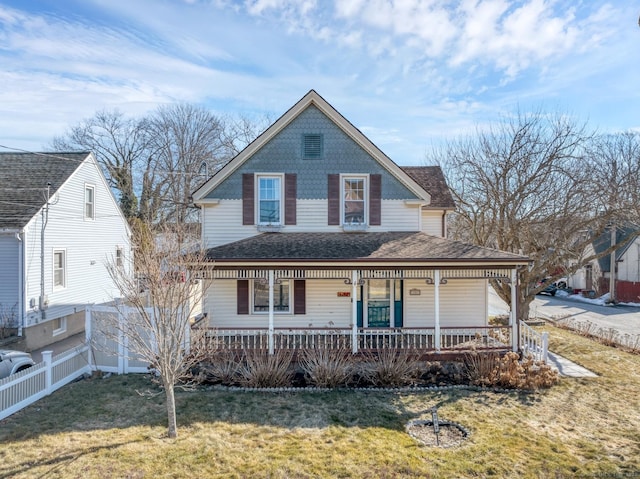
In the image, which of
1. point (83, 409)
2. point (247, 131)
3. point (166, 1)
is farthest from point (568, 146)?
point (247, 131)

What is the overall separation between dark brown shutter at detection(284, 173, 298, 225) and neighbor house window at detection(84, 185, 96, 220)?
1005 centimetres

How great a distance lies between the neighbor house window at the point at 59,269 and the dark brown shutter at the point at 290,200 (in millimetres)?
9675

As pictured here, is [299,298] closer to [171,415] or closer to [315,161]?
[315,161]

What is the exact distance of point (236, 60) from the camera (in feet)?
44.1

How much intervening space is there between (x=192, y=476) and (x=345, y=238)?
832 cm

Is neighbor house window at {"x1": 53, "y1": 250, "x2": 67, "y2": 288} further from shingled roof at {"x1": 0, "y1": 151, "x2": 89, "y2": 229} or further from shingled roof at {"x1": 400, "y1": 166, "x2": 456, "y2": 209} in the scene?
shingled roof at {"x1": 400, "y1": 166, "x2": 456, "y2": 209}

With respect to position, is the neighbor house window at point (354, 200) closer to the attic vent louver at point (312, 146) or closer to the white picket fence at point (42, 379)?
the attic vent louver at point (312, 146)

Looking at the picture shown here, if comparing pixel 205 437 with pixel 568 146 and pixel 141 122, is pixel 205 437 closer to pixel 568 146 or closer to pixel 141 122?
pixel 568 146

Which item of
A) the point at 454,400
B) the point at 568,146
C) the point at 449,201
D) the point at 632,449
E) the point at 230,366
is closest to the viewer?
the point at 632,449

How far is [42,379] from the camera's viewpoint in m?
8.31

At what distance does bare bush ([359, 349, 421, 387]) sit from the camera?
937 centimetres

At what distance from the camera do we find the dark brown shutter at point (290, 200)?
12.8m

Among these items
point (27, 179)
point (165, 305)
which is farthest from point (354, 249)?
point (27, 179)

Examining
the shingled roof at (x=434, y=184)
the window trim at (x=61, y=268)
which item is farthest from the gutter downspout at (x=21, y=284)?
the shingled roof at (x=434, y=184)
